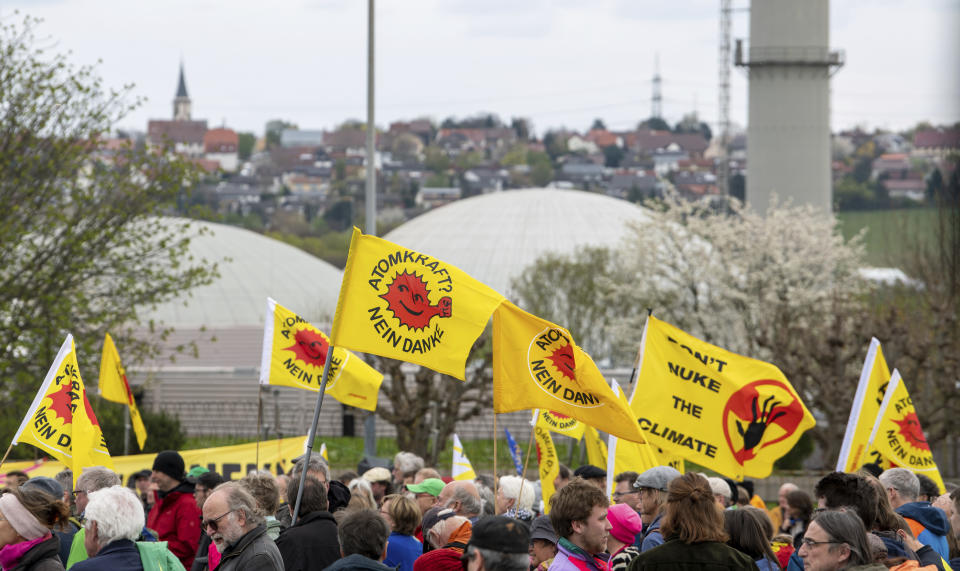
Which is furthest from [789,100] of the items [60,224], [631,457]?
[631,457]

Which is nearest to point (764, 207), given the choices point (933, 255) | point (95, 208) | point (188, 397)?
point (933, 255)

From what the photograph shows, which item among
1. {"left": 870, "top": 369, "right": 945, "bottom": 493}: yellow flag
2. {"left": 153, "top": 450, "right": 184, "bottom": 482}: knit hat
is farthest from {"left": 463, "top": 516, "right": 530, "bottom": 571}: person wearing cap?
{"left": 870, "top": 369, "right": 945, "bottom": 493}: yellow flag

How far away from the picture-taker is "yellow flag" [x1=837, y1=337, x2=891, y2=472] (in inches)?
404

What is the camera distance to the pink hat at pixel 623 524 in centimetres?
711

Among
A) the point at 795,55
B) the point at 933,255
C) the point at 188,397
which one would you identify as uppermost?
the point at 795,55

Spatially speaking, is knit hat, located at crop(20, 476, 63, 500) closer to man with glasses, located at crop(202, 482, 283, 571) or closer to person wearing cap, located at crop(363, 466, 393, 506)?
man with glasses, located at crop(202, 482, 283, 571)

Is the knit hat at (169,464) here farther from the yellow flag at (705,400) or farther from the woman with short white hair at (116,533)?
the yellow flag at (705,400)

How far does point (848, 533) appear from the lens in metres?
5.80

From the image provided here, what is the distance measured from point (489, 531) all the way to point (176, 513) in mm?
4521

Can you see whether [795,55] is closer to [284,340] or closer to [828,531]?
[284,340]

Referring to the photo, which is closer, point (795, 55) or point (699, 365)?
point (699, 365)

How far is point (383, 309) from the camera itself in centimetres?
808

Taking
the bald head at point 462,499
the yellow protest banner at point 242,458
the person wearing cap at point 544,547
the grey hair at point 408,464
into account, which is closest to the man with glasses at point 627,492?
the bald head at point 462,499

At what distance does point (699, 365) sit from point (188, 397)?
38.1 metres
